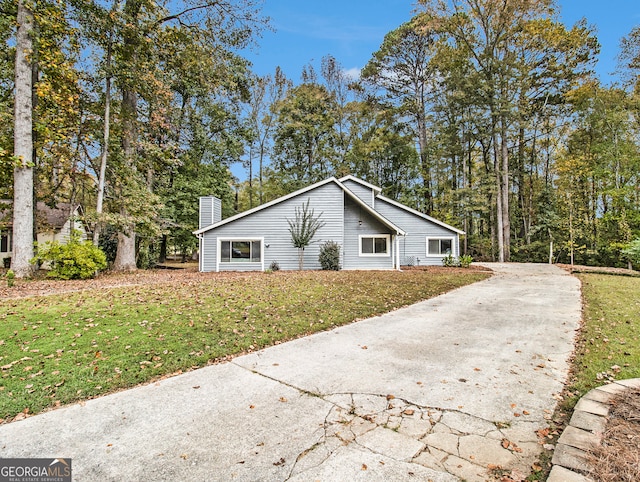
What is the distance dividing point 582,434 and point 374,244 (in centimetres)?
1654

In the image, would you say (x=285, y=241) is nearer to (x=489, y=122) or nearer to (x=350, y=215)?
(x=350, y=215)

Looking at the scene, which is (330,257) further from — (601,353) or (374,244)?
(601,353)

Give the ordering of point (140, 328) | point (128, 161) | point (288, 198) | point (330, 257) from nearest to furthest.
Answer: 1. point (140, 328)
2. point (128, 161)
3. point (330, 257)
4. point (288, 198)

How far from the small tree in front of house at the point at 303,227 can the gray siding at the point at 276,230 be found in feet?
0.74

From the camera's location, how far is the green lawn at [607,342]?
386 centimetres

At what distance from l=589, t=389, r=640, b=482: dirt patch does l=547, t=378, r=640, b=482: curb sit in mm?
48

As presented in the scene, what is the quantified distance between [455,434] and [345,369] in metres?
1.69

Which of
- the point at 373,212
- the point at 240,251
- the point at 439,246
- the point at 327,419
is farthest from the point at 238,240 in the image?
the point at 327,419

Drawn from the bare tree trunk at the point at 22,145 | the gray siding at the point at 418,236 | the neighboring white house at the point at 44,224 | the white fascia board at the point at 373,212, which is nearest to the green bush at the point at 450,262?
the gray siding at the point at 418,236

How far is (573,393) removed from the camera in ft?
11.4

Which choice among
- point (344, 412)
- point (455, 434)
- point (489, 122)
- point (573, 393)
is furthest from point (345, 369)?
point (489, 122)

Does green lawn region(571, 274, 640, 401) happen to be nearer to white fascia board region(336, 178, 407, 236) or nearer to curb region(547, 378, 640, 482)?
curb region(547, 378, 640, 482)

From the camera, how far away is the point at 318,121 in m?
29.8

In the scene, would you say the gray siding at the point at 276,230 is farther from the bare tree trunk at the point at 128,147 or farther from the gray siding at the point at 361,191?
the bare tree trunk at the point at 128,147
